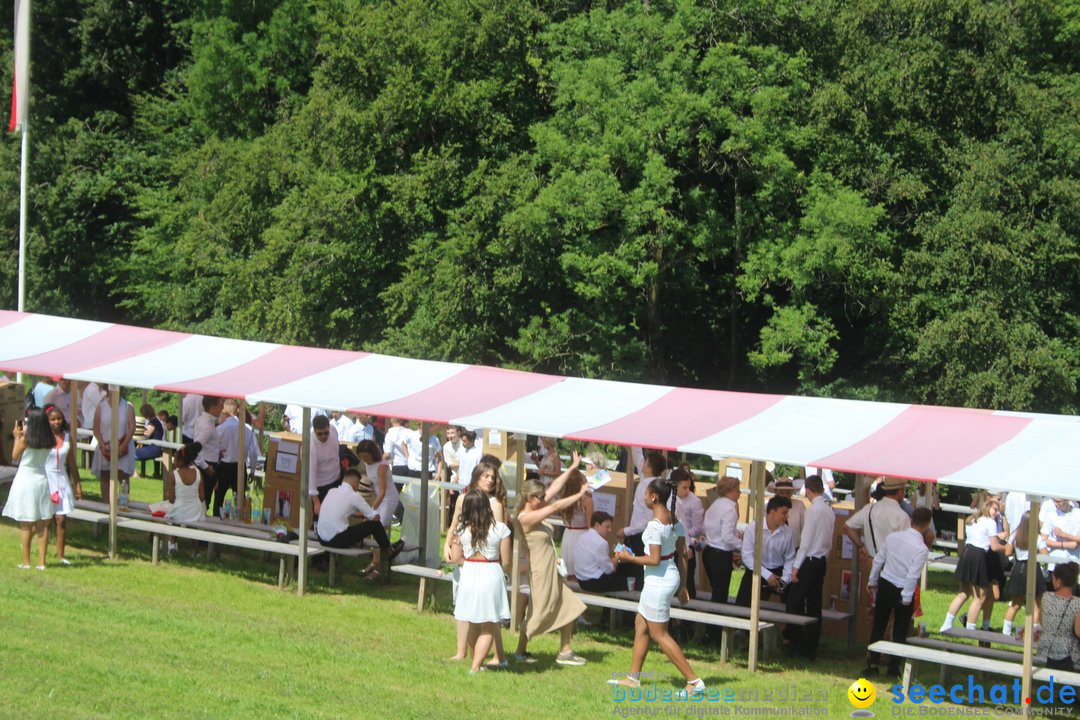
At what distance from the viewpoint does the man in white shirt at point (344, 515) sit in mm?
13547

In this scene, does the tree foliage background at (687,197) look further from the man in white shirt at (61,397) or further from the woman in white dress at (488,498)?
the woman in white dress at (488,498)

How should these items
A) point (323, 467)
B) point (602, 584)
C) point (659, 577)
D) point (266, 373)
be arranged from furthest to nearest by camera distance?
point (323, 467)
point (266, 373)
point (602, 584)
point (659, 577)

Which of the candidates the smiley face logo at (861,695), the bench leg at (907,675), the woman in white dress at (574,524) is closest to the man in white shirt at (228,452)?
the woman in white dress at (574,524)

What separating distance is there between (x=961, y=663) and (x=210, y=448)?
9.40m

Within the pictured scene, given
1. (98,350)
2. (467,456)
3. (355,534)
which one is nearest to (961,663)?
(355,534)

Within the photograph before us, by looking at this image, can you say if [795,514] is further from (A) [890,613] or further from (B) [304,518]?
(B) [304,518]

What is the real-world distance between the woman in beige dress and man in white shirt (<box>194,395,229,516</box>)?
6392 millimetres

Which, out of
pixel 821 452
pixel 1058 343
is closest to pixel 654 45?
pixel 1058 343

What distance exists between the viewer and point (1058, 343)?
2431 centimetres

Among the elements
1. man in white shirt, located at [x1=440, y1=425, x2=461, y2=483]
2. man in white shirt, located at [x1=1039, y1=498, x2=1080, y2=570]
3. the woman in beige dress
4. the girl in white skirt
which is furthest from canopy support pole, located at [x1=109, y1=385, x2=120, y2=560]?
man in white shirt, located at [x1=1039, y1=498, x2=1080, y2=570]

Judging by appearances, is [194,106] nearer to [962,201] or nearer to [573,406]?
[962,201]

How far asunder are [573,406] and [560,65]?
1575 centimetres

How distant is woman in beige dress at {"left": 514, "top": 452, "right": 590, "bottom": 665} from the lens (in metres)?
10.6

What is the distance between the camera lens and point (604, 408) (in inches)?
486
